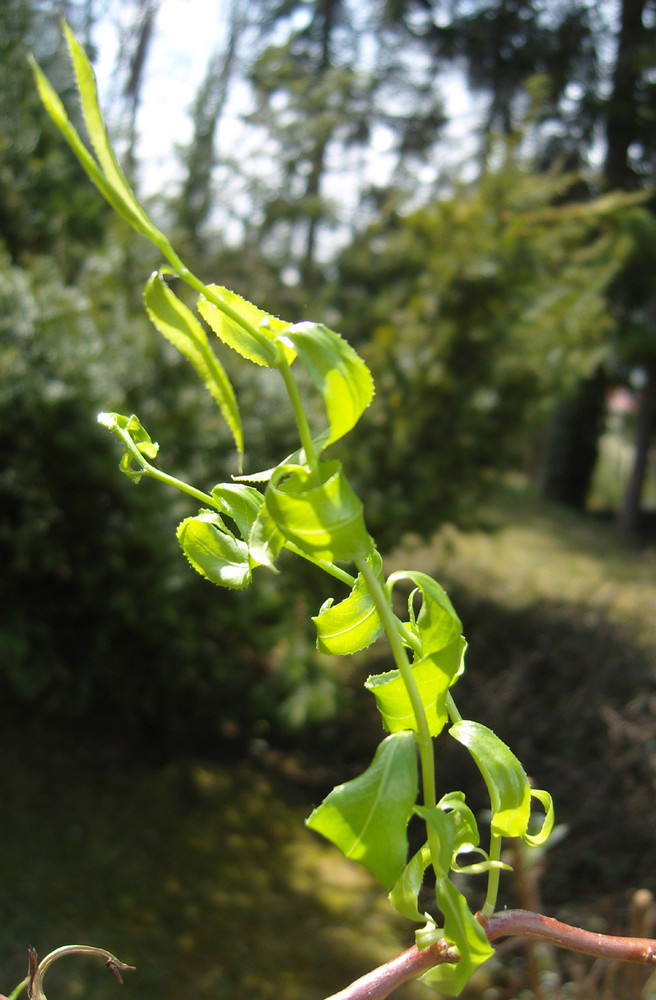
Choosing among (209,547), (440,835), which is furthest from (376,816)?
(209,547)

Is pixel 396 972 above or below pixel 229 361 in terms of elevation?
above

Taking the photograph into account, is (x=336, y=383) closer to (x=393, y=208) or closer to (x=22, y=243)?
(x=22, y=243)

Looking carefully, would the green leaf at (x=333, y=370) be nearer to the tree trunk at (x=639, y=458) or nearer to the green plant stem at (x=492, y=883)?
the green plant stem at (x=492, y=883)

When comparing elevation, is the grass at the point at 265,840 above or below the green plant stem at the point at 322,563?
below

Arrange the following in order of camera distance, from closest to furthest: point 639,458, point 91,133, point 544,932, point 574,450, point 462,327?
1. point 91,133
2. point 544,932
3. point 462,327
4. point 639,458
5. point 574,450

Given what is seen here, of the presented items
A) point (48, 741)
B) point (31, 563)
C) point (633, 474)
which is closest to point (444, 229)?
point (31, 563)

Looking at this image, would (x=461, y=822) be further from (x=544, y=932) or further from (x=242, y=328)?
(x=242, y=328)

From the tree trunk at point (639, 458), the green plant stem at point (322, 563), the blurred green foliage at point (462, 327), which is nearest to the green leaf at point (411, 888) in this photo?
the green plant stem at point (322, 563)
